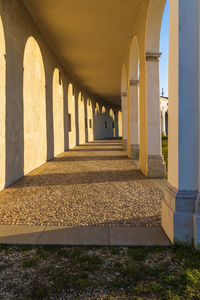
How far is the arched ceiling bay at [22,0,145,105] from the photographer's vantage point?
24.4 ft

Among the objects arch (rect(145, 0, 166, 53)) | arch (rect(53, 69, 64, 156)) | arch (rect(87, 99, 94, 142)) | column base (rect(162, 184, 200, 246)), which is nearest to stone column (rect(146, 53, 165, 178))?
arch (rect(145, 0, 166, 53))

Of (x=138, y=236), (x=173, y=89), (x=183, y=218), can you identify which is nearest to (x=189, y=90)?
(x=173, y=89)

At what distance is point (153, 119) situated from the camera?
695 cm

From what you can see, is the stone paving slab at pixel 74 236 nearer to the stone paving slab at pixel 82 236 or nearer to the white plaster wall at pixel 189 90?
the stone paving slab at pixel 82 236

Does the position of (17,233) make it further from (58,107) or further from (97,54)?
(97,54)

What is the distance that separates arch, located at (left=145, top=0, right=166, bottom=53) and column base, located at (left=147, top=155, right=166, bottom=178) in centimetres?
305

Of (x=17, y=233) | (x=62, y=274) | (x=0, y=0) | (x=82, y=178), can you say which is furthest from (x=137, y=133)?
(x=62, y=274)

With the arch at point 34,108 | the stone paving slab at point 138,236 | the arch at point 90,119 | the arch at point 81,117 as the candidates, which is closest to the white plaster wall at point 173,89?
the stone paving slab at point 138,236

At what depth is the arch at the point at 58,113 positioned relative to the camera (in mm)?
11883

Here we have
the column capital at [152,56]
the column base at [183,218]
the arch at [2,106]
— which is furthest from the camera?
the column capital at [152,56]

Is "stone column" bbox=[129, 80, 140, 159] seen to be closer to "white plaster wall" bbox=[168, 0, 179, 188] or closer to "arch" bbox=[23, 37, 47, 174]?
"arch" bbox=[23, 37, 47, 174]

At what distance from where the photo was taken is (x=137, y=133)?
35.3 feet

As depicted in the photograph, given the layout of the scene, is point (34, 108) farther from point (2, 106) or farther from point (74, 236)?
point (74, 236)

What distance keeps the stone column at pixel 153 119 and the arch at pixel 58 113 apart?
5967 millimetres
